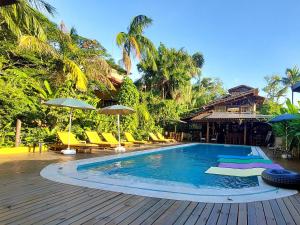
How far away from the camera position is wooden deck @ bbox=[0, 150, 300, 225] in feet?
11.6

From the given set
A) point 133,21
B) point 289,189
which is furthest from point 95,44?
point 289,189

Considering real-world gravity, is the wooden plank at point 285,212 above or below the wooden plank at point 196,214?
above

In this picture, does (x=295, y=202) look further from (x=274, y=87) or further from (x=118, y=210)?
(x=274, y=87)

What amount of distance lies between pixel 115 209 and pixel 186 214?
99 cm

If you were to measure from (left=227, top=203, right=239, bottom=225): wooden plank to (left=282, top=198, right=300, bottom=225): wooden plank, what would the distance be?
747 mm

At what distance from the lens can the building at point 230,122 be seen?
84.4ft

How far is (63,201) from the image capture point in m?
4.28

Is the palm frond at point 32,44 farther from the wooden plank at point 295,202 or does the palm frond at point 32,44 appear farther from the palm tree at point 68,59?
the wooden plank at point 295,202

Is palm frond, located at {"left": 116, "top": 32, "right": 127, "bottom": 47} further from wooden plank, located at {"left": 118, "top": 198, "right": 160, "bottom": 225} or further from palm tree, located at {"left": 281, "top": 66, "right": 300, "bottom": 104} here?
palm tree, located at {"left": 281, "top": 66, "right": 300, "bottom": 104}

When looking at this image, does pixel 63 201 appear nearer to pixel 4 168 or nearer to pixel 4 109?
pixel 4 168

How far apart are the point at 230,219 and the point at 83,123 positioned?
12183 millimetres

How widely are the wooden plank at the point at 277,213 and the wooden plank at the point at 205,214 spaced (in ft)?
2.88

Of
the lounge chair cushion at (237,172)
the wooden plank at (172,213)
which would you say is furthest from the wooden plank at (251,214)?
the lounge chair cushion at (237,172)

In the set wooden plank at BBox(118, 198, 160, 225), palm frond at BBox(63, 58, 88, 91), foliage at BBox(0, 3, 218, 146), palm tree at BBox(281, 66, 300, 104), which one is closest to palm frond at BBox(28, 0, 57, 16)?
foliage at BBox(0, 3, 218, 146)
